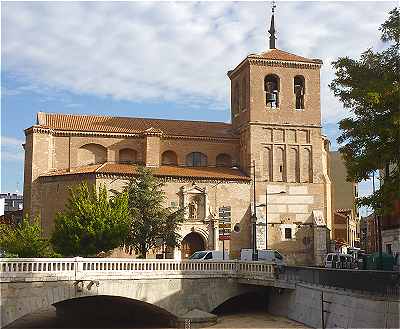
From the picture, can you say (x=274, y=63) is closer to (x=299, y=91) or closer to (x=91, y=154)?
(x=299, y=91)

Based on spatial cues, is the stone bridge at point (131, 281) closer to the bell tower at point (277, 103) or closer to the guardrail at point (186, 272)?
the guardrail at point (186, 272)

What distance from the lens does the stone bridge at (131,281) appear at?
26.5 meters

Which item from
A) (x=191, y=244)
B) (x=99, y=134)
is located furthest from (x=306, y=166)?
(x=99, y=134)

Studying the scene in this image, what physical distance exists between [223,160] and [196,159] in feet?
8.41

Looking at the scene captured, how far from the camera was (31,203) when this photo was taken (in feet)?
158

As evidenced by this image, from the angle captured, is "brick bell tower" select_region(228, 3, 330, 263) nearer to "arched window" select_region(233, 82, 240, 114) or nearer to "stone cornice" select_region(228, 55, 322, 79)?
"stone cornice" select_region(228, 55, 322, 79)

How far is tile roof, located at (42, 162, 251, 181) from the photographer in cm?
4773

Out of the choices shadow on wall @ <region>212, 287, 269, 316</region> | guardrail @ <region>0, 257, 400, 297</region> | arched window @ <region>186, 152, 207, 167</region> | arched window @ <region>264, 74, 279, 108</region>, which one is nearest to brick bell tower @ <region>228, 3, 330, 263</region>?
arched window @ <region>264, 74, 279, 108</region>

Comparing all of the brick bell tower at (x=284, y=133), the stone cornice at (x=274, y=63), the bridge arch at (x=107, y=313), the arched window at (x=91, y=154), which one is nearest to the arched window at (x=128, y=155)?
the arched window at (x=91, y=154)

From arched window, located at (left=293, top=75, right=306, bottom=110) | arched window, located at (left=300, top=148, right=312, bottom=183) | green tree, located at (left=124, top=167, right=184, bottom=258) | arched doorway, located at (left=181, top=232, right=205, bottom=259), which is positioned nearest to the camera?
green tree, located at (left=124, top=167, right=184, bottom=258)

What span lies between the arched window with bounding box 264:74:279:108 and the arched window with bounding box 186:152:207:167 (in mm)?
7425

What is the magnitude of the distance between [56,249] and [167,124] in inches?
764

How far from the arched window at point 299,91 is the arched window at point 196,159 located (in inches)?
382

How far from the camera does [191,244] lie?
4847 cm
